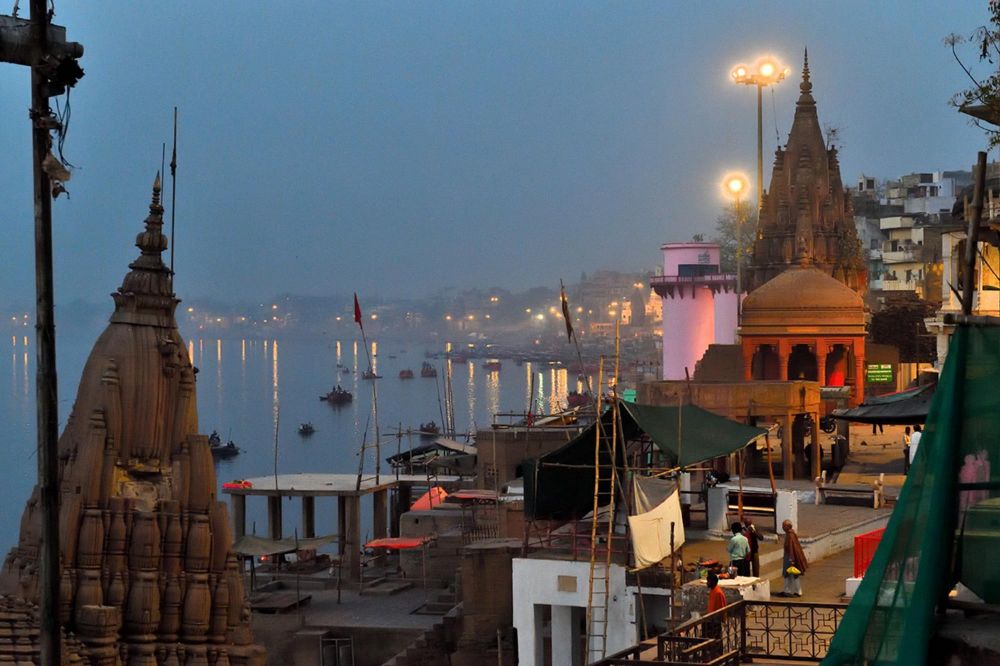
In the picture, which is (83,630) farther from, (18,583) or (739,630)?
(739,630)

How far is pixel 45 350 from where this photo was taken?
35.4 feet

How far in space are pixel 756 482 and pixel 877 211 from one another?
89.5 metres

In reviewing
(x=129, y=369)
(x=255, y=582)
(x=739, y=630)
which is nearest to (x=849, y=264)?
(x=255, y=582)

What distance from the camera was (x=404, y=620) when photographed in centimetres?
3491

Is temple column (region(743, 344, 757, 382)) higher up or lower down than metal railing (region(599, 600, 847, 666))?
higher up

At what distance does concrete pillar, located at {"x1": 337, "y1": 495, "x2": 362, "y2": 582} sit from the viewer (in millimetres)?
40719

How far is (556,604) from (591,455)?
2802 mm

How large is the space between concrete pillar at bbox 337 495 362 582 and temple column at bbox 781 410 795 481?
11.3 meters

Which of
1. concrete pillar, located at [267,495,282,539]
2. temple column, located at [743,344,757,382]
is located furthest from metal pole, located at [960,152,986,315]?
concrete pillar, located at [267,495,282,539]

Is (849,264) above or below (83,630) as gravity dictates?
above

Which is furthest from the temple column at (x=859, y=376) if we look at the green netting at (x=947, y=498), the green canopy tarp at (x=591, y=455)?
the green netting at (x=947, y=498)

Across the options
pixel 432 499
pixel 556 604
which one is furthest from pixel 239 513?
pixel 556 604

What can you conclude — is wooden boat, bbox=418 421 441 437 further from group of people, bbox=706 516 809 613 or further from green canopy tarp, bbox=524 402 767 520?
group of people, bbox=706 516 809 613

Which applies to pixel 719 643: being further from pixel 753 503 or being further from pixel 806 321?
pixel 806 321
